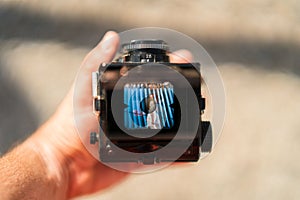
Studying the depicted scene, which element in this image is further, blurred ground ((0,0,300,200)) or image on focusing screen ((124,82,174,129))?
blurred ground ((0,0,300,200))

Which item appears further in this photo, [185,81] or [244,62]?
[244,62]

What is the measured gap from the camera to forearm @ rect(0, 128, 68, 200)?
0.89 meters

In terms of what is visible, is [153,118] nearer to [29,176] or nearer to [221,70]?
[29,176]

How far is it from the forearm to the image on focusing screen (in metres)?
0.22

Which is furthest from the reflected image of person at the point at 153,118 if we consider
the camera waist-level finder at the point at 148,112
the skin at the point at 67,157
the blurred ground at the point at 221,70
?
the blurred ground at the point at 221,70

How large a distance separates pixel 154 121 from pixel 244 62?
696 millimetres

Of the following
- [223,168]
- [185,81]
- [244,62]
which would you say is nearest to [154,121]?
[185,81]

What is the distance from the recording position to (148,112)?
74 cm

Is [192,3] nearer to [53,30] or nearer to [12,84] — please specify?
[53,30]

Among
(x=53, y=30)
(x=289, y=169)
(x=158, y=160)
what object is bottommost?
(x=289, y=169)

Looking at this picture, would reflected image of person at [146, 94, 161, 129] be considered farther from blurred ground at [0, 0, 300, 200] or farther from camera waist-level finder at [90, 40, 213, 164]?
blurred ground at [0, 0, 300, 200]

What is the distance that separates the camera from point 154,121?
736 mm

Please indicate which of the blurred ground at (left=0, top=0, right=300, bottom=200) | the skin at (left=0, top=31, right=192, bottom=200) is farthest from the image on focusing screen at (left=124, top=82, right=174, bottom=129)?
the blurred ground at (left=0, top=0, right=300, bottom=200)

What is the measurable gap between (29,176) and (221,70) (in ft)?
1.84
